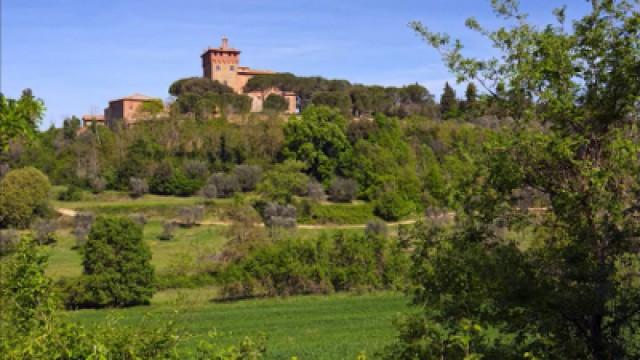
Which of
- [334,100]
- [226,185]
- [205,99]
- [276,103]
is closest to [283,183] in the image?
[226,185]

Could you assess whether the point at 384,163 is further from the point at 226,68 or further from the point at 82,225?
the point at 226,68

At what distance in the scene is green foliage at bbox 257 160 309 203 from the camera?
50128 mm

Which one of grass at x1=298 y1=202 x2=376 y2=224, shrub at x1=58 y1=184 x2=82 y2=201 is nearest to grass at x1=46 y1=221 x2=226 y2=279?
grass at x1=298 y1=202 x2=376 y2=224

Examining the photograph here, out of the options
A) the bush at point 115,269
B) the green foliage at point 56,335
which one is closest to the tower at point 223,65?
the bush at point 115,269

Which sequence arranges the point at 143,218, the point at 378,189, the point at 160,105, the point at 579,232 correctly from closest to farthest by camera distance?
1. the point at 579,232
2. the point at 143,218
3. the point at 378,189
4. the point at 160,105

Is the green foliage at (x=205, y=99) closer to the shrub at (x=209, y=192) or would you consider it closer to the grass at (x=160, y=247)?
the shrub at (x=209, y=192)

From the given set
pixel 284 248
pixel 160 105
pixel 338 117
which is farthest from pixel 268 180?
pixel 160 105

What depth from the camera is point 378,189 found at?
55.8m

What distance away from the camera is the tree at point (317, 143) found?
61.1m

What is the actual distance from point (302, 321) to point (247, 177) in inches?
1448

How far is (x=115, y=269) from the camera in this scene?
28500mm

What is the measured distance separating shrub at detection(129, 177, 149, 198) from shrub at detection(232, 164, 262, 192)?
7.16m

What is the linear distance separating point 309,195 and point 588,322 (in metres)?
48.5

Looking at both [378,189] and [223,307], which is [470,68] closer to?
[223,307]
